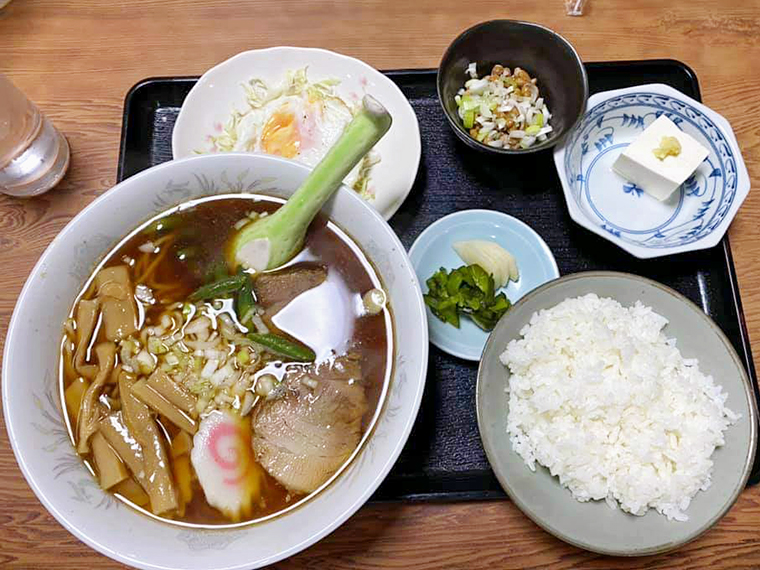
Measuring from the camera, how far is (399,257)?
157 centimetres

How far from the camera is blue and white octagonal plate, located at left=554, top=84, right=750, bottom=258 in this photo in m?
1.98

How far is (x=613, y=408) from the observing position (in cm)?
171

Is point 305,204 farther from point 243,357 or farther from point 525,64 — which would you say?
point 525,64

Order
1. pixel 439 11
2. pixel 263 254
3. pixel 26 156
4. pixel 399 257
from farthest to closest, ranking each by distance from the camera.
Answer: pixel 439 11, pixel 26 156, pixel 263 254, pixel 399 257

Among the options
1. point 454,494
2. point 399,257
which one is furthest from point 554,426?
point 399,257

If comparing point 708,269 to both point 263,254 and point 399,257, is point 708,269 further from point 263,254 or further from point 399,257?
point 263,254

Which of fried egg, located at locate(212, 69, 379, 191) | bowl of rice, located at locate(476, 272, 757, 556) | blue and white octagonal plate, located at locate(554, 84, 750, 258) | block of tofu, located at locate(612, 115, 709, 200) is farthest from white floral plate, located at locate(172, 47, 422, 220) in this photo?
block of tofu, located at locate(612, 115, 709, 200)

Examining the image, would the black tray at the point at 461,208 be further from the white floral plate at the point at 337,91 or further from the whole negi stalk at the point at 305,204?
the whole negi stalk at the point at 305,204

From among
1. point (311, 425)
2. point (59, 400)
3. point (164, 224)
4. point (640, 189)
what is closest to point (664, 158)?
point (640, 189)

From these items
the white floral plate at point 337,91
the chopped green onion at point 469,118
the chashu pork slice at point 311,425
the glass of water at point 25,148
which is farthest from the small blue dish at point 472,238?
the glass of water at point 25,148

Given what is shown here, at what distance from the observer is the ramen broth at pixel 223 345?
1.59 metres

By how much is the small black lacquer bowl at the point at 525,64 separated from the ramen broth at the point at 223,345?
0.68 m

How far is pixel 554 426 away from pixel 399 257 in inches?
24.4

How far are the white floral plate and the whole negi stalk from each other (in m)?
0.41
